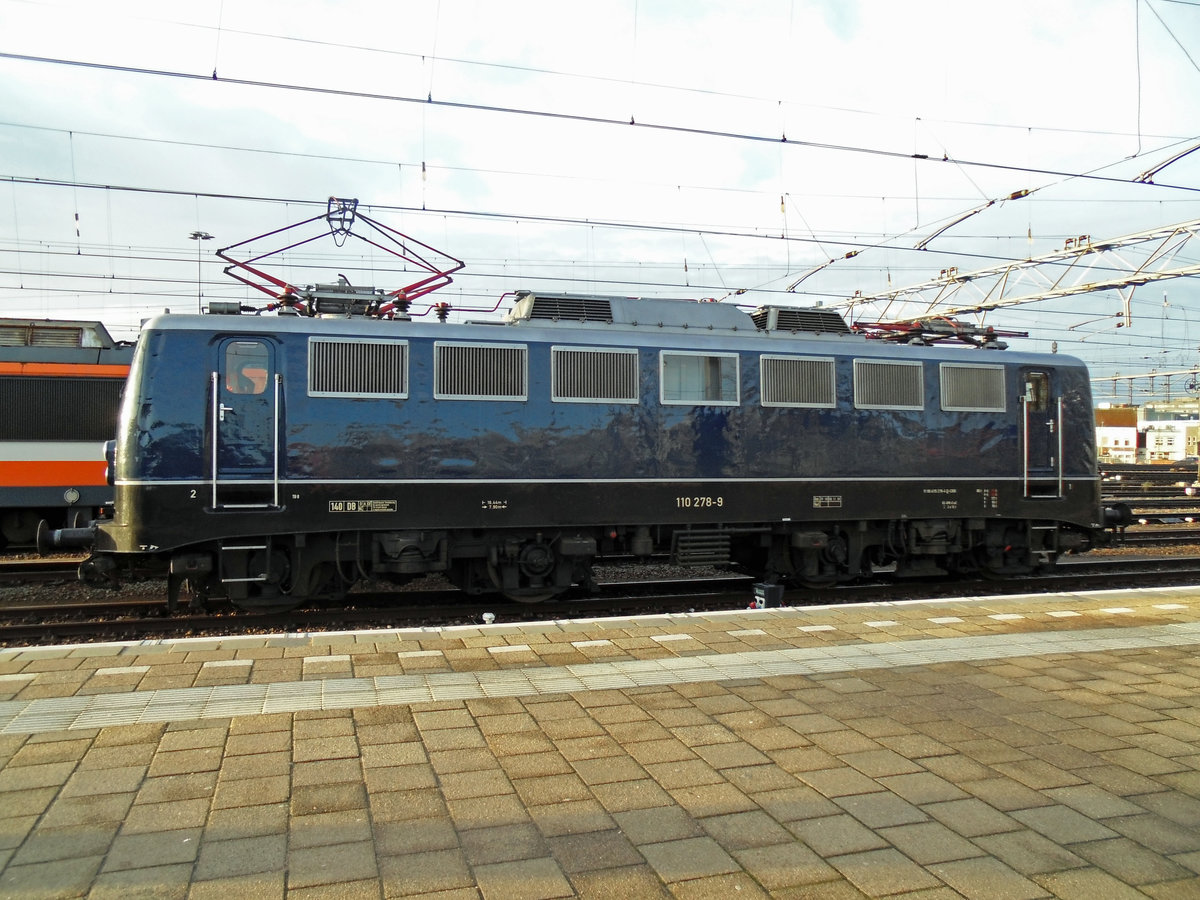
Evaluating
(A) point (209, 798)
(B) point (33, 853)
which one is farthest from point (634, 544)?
(B) point (33, 853)

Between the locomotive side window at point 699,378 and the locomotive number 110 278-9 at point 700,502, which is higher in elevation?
the locomotive side window at point 699,378

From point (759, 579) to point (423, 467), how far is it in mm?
5586

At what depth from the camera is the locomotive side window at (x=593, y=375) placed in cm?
1036

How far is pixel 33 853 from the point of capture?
370cm

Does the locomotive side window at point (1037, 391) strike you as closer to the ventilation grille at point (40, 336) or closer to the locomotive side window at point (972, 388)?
the locomotive side window at point (972, 388)

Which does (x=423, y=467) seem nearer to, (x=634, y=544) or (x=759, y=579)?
(x=634, y=544)

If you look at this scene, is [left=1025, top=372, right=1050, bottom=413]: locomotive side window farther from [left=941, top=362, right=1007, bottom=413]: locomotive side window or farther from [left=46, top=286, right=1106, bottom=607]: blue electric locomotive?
[left=941, top=362, right=1007, bottom=413]: locomotive side window

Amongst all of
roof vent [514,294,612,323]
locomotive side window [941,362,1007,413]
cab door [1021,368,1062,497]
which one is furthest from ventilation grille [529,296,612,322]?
cab door [1021,368,1062,497]

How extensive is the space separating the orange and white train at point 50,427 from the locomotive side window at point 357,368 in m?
8.54

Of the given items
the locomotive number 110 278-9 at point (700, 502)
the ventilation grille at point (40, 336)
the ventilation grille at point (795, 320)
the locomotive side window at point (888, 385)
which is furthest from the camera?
the ventilation grille at point (40, 336)

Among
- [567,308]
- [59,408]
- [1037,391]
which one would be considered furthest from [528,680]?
[59,408]

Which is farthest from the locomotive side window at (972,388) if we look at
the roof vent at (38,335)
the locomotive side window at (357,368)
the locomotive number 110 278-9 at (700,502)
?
the roof vent at (38,335)

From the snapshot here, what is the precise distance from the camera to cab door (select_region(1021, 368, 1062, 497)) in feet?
41.4

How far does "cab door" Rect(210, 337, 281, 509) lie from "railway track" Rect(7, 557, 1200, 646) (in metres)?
1.57
